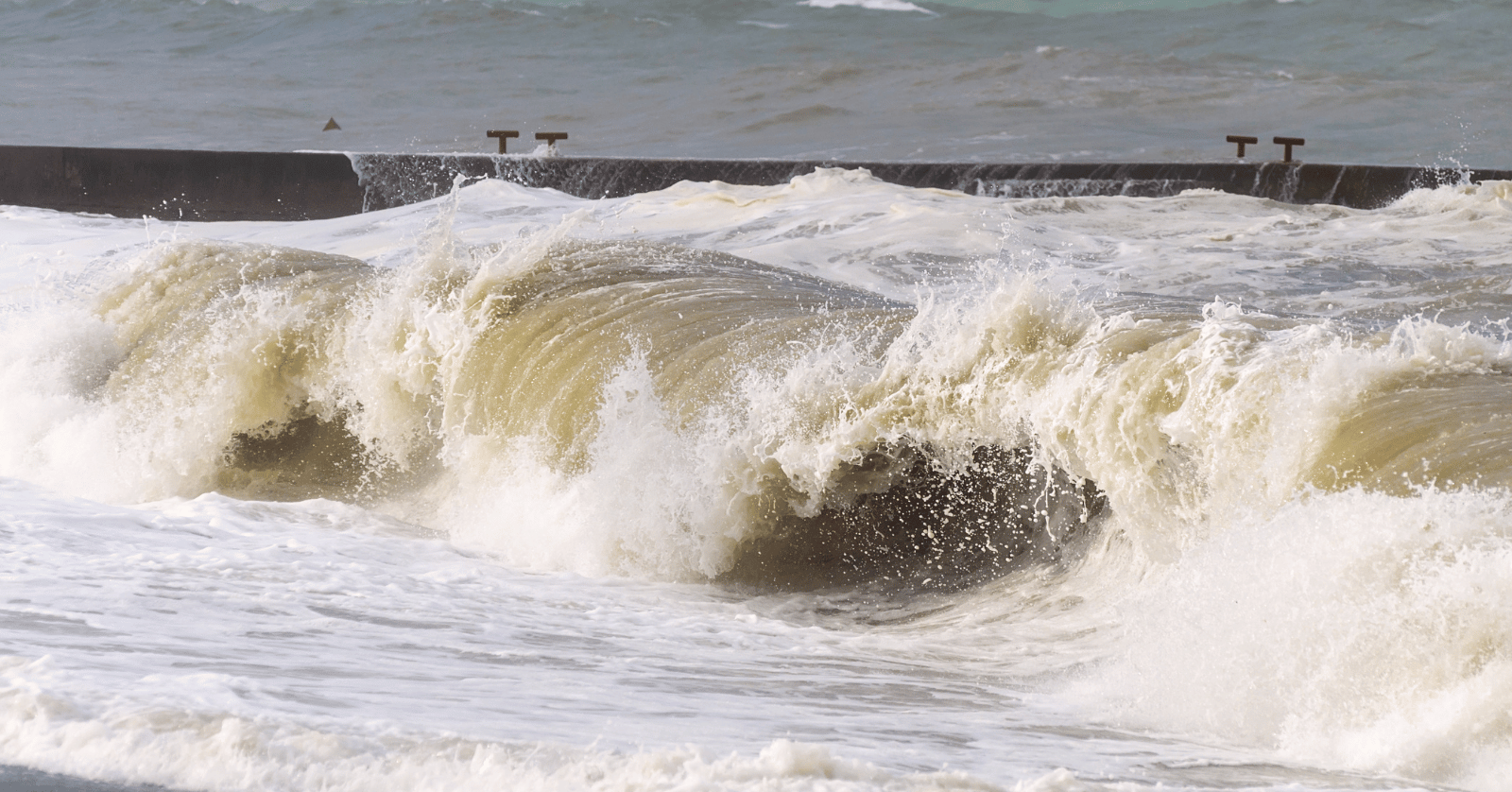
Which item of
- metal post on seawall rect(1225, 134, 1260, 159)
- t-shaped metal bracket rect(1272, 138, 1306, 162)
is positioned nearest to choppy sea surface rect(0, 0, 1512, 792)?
t-shaped metal bracket rect(1272, 138, 1306, 162)

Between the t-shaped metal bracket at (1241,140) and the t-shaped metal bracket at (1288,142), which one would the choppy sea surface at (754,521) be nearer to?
the t-shaped metal bracket at (1288,142)

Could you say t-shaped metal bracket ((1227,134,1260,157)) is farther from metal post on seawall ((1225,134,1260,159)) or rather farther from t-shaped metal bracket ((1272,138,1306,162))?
t-shaped metal bracket ((1272,138,1306,162))

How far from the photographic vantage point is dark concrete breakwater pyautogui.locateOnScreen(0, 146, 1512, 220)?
46.3ft

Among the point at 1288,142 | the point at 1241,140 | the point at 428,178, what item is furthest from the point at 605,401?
the point at 1241,140

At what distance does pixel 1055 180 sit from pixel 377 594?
11.1 meters

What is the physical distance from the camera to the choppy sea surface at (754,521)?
2582mm

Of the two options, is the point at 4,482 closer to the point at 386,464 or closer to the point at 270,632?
the point at 386,464

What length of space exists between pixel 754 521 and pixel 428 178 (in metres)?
10.8

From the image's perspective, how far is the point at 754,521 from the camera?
15.9ft

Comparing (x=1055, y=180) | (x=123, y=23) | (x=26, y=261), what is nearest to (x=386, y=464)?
(x=26, y=261)

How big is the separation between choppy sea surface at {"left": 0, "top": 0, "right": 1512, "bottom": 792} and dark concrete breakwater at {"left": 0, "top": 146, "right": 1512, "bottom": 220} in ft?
11.7

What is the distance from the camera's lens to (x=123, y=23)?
5856 centimetres

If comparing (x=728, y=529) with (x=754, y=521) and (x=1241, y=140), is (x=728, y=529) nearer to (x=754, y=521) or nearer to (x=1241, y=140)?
(x=754, y=521)

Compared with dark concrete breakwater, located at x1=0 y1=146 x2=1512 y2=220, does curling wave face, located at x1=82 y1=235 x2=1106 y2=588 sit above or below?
below
